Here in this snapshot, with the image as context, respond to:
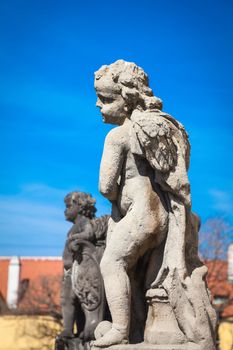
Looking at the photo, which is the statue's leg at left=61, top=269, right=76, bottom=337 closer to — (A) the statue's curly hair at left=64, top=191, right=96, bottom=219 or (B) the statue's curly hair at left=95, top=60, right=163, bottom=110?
(A) the statue's curly hair at left=64, top=191, right=96, bottom=219

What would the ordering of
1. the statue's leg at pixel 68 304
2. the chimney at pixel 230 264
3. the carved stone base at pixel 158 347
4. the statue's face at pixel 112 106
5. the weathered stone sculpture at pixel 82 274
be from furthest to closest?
the chimney at pixel 230 264, the statue's leg at pixel 68 304, the weathered stone sculpture at pixel 82 274, the statue's face at pixel 112 106, the carved stone base at pixel 158 347

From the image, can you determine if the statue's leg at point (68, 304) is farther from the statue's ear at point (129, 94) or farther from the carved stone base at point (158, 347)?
the statue's ear at point (129, 94)

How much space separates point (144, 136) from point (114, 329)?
5.28ft

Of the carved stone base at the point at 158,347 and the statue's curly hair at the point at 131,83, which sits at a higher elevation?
the statue's curly hair at the point at 131,83

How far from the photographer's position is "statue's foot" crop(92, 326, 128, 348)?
5145 millimetres

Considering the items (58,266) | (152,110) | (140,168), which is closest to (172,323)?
(140,168)

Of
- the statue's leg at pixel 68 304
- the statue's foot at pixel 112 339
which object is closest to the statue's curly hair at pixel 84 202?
the statue's leg at pixel 68 304

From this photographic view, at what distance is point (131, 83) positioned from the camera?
5.66m

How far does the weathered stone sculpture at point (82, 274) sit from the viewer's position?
360 inches

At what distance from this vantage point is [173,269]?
5297 mm

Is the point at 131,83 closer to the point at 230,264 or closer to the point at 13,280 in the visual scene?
the point at 230,264

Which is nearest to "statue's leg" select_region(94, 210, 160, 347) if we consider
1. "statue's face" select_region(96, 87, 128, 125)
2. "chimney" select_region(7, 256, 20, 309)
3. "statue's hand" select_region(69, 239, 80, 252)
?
"statue's face" select_region(96, 87, 128, 125)

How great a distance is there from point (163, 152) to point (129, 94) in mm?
647

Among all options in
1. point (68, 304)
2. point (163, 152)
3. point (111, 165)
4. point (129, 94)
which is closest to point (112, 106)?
point (129, 94)
